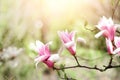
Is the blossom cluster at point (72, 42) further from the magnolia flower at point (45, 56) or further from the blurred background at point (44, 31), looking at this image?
the blurred background at point (44, 31)

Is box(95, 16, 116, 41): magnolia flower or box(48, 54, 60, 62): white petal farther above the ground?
box(95, 16, 116, 41): magnolia flower

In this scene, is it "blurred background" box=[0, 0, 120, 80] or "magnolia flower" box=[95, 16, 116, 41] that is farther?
"blurred background" box=[0, 0, 120, 80]

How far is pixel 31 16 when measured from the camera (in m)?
2.39

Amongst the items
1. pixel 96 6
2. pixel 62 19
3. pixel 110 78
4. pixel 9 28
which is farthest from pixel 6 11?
pixel 110 78

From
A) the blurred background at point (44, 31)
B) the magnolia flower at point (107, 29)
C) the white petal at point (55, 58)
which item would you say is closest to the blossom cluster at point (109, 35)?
the magnolia flower at point (107, 29)

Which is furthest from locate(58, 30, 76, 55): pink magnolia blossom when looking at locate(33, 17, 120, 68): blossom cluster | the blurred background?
the blurred background

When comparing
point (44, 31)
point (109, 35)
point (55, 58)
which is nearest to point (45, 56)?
point (55, 58)

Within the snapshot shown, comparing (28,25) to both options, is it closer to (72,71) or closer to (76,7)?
(76,7)

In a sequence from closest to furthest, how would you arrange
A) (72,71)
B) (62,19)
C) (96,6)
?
(72,71) < (96,6) < (62,19)

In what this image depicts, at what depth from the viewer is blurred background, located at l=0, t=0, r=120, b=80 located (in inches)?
82.4

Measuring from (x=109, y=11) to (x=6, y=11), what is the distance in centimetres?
67

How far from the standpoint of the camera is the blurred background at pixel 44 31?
2.09 metres

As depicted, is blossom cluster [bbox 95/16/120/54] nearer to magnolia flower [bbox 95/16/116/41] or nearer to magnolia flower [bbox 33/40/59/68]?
magnolia flower [bbox 95/16/116/41]

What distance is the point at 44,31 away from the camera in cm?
250
